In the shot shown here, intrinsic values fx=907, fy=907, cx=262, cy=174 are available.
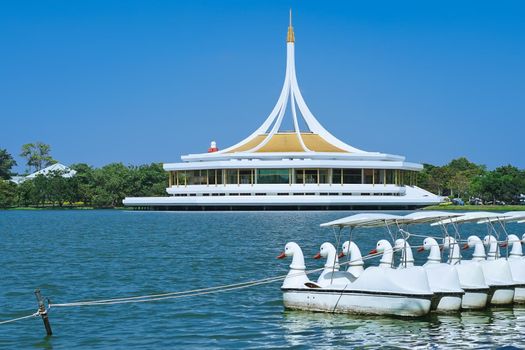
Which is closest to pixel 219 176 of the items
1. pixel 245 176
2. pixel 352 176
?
pixel 245 176

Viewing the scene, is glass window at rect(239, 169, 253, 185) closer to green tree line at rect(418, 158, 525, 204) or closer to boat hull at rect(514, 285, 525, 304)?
green tree line at rect(418, 158, 525, 204)

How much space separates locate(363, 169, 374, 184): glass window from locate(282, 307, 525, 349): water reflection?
75.8m

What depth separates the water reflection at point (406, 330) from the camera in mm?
17828

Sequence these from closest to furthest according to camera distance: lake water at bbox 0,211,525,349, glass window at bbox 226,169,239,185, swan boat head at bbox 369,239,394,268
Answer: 1. lake water at bbox 0,211,525,349
2. swan boat head at bbox 369,239,394,268
3. glass window at bbox 226,169,239,185

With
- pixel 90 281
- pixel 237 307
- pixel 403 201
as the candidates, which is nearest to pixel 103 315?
pixel 237 307

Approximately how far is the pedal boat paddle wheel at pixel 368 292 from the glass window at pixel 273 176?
242ft

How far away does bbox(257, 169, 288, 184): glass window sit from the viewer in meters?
95.3

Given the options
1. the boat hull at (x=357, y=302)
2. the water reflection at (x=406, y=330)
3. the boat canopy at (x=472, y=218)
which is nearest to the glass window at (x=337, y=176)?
the boat canopy at (x=472, y=218)

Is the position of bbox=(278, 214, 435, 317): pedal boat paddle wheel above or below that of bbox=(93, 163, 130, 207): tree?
below

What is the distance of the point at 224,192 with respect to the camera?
95.0m

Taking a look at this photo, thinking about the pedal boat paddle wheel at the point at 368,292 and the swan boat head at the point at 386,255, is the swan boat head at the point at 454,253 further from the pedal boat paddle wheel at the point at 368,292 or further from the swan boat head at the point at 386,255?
the pedal boat paddle wheel at the point at 368,292

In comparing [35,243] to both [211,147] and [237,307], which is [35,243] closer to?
[237,307]

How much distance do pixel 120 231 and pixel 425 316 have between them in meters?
39.6

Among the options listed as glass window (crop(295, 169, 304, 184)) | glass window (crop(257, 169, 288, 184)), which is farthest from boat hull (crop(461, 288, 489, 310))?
glass window (crop(257, 169, 288, 184))
